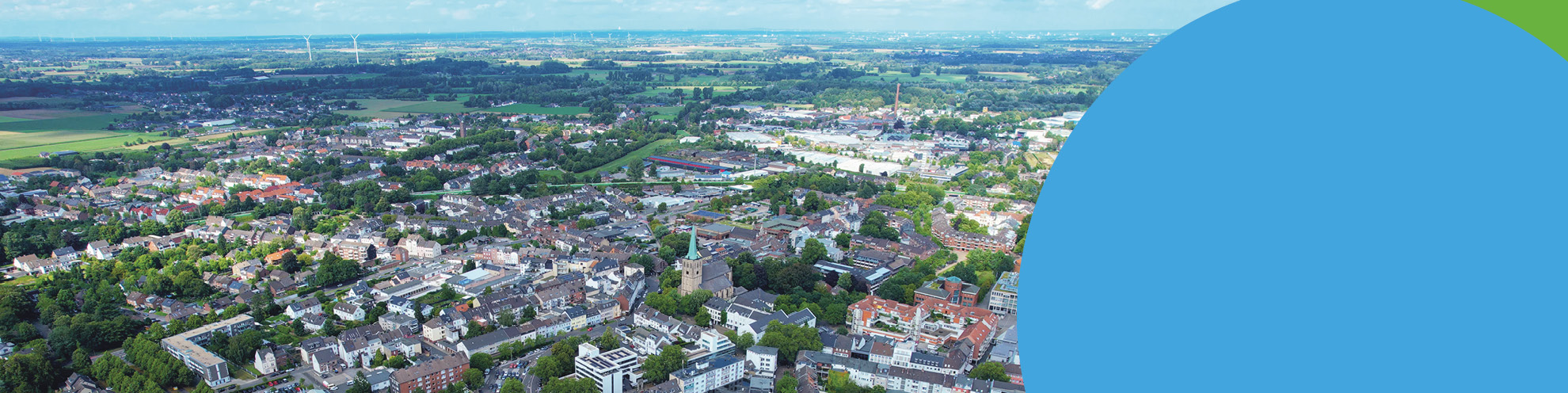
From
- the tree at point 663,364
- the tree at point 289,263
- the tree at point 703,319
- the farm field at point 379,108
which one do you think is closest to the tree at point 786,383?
the tree at point 663,364

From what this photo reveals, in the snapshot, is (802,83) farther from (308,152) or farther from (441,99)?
(308,152)

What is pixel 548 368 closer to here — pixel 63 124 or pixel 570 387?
pixel 570 387

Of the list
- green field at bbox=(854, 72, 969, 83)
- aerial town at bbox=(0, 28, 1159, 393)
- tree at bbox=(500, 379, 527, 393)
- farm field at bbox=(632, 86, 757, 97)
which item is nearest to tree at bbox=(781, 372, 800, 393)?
aerial town at bbox=(0, 28, 1159, 393)

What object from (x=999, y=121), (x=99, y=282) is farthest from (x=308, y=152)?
(x=999, y=121)

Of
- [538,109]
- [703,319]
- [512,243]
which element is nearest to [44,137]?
[538,109]

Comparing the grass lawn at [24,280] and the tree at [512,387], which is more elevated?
the tree at [512,387]

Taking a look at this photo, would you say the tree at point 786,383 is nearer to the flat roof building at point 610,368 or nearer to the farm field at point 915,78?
the flat roof building at point 610,368

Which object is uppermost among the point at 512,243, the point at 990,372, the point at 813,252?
the point at 990,372
